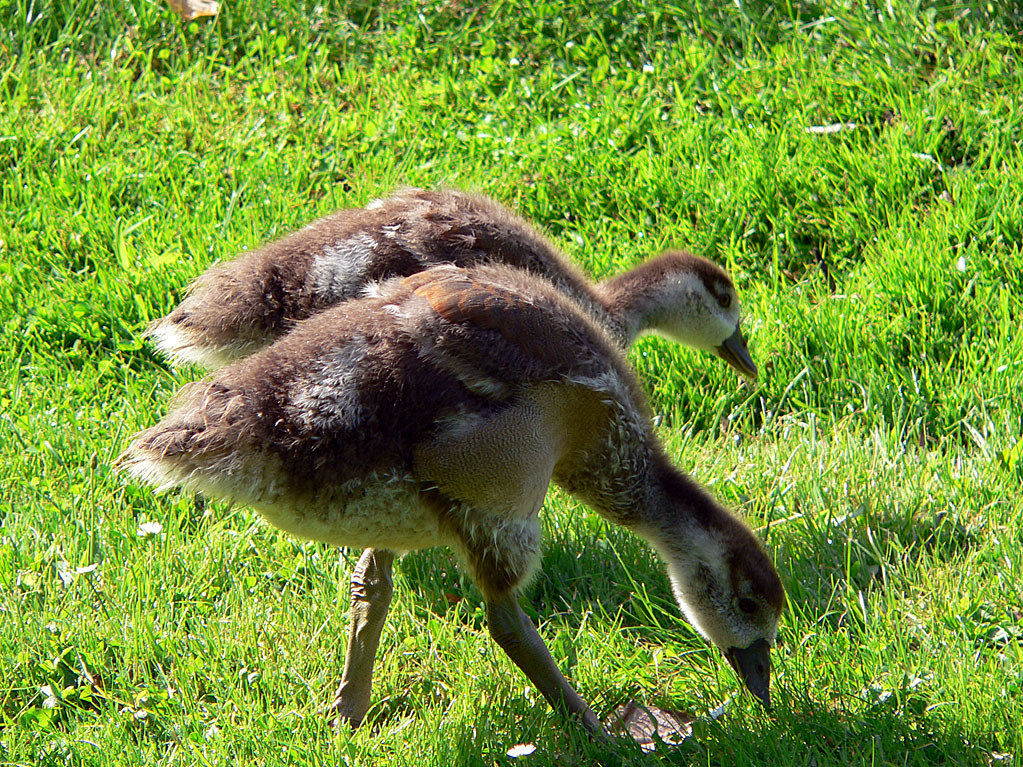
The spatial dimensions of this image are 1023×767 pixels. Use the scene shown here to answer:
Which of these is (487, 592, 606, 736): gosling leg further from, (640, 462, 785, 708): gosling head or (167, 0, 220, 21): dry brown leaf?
(167, 0, 220, 21): dry brown leaf

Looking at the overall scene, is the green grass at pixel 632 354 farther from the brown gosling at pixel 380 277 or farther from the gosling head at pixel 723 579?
the brown gosling at pixel 380 277

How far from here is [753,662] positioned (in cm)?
400

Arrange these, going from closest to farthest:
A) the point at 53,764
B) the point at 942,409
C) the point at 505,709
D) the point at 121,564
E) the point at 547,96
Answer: the point at 53,764 → the point at 505,709 → the point at 121,564 → the point at 942,409 → the point at 547,96

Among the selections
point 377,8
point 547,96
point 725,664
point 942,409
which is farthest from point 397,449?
point 377,8

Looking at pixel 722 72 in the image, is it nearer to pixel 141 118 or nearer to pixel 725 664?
pixel 141 118

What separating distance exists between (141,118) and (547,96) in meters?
2.43

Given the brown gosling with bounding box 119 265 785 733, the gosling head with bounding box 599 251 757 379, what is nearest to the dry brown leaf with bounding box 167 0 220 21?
the gosling head with bounding box 599 251 757 379

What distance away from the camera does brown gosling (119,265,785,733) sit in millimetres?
3457

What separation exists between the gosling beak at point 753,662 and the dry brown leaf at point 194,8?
545 centimetres

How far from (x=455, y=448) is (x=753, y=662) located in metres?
1.33

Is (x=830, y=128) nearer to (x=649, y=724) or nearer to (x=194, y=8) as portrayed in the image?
(x=649, y=724)

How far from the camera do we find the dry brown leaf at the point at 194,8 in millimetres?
7461

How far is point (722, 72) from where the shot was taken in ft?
23.0

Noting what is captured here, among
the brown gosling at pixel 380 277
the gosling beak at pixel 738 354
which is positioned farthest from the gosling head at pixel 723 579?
the gosling beak at pixel 738 354
